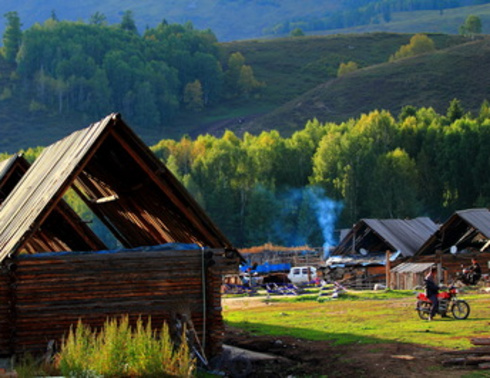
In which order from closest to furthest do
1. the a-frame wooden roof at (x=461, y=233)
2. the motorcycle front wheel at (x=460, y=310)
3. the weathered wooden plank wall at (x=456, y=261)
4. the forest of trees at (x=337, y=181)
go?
the motorcycle front wheel at (x=460, y=310) < the weathered wooden plank wall at (x=456, y=261) < the a-frame wooden roof at (x=461, y=233) < the forest of trees at (x=337, y=181)

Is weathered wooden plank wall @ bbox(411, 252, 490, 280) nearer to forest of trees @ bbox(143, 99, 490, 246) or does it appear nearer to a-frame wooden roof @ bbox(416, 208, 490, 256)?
a-frame wooden roof @ bbox(416, 208, 490, 256)

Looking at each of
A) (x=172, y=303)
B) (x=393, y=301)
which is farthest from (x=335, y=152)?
(x=172, y=303)

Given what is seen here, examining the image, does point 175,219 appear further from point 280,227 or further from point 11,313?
point 280,227

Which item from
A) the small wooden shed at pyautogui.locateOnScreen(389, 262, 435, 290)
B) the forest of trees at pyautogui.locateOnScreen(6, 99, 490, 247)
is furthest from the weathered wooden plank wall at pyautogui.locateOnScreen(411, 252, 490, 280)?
the forest of trees at pyautogui.locateOnScreen(6, 99, 490, 247)

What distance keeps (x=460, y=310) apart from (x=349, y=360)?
8.79m

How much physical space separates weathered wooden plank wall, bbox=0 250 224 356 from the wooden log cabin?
21mm

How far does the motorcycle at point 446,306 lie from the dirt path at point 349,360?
5423mm

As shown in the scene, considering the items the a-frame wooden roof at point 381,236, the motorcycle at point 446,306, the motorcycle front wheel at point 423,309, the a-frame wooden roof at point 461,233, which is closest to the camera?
the motorcycle at point 446,306

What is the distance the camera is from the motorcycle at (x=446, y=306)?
28.7 m

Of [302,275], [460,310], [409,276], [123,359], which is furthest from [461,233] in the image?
[123,359]

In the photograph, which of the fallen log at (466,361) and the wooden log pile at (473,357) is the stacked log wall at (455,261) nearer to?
the wooden log pile at (473,357)

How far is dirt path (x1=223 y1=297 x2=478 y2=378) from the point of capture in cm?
1892

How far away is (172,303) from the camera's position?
22.0 m

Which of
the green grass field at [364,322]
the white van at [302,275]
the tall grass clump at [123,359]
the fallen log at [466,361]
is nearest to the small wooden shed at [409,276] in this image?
the green grass field at [364,322]
